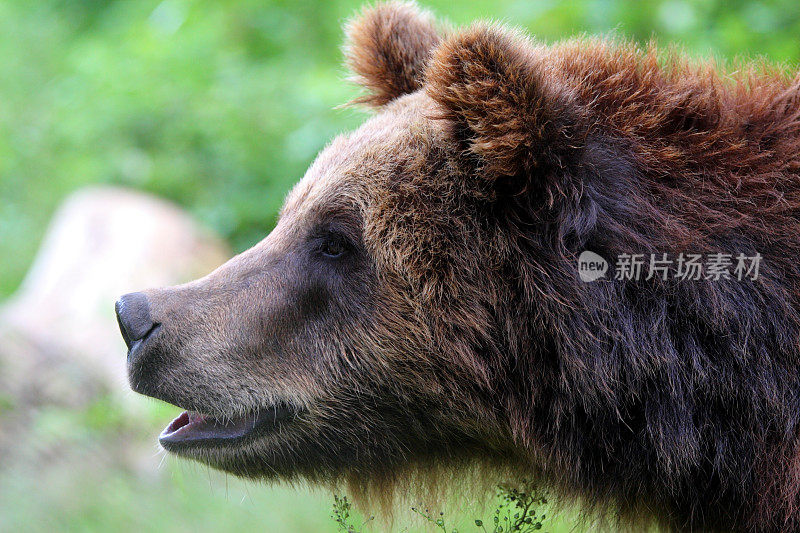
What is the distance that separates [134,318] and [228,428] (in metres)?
0.50

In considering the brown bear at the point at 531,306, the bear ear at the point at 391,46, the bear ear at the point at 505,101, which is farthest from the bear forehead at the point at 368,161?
the bear ear at the point at 391,46

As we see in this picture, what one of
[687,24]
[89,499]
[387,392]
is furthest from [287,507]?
[687,24]

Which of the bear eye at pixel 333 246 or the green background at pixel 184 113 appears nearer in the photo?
the bear eye at pixel 333 246

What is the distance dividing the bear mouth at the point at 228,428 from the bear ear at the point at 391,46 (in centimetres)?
143

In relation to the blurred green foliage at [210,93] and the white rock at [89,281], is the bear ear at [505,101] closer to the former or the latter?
the blurred green foliage at [210,93]

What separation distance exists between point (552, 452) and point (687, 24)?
4.41m

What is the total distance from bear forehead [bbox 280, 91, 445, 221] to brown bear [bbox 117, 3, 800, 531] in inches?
0.4

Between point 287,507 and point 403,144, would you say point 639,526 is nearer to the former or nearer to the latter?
point 403,144

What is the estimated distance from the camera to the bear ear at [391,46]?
3623mm

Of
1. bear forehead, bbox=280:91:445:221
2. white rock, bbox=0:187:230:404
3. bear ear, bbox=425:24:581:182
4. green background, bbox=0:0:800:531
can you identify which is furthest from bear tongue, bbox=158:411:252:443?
white rock, bbox=0:187:230:404

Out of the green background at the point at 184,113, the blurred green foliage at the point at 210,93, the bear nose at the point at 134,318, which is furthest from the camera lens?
the blurred green foliage at the point at 210,93

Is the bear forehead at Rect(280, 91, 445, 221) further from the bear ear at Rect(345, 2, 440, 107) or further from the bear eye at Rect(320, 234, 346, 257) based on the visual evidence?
the bear ear at Rect(345, 2, 440, 107)

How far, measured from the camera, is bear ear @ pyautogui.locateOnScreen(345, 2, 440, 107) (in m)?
3.62

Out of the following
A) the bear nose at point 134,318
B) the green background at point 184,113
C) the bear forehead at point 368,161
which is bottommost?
the bear nose at point 134,318
